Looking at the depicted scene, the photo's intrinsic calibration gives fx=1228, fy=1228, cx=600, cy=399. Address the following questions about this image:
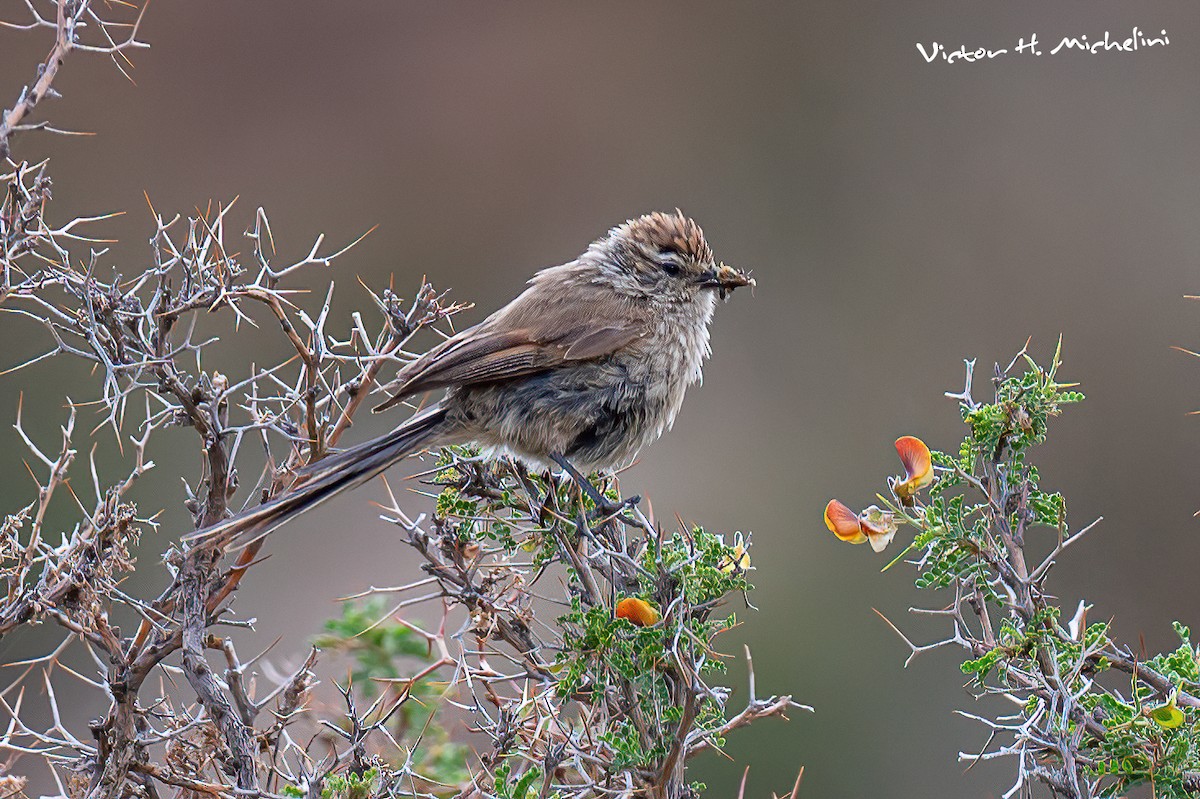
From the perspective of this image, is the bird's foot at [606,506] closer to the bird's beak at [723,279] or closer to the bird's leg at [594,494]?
the bird's leg at [594,494]

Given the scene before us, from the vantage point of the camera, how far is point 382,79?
12523mm

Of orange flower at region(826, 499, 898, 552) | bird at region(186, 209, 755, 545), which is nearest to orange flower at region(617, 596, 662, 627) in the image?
orange flower at region(826, 499, 898, 552)

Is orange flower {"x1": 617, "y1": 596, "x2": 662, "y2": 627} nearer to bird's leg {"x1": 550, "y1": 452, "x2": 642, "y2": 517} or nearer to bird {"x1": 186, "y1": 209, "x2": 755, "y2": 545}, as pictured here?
bird's leg {"x1": 550, "y1": 452, "x2": 642, "y2": 517}

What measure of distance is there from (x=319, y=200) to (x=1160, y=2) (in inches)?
321

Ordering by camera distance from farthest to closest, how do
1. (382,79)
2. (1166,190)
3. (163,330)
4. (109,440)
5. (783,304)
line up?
(382,79), (783,304), (1166,190), (109,440), (163,330)

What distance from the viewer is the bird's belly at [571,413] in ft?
13.6

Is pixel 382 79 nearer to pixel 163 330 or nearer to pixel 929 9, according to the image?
pixel 929 9

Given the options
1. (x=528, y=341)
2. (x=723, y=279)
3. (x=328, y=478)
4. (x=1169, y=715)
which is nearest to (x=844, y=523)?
(x=1169, y=715)

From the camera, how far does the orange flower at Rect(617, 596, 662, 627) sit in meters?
2.41

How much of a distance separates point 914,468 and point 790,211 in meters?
10.3

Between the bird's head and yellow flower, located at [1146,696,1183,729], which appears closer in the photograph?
yellow flower, located at [1146,696,1183,729]

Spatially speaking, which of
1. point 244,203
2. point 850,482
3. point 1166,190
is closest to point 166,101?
point 244,203

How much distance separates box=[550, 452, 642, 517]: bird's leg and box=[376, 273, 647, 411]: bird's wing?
36 cm

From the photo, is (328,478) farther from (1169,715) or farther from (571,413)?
(1169,715)
